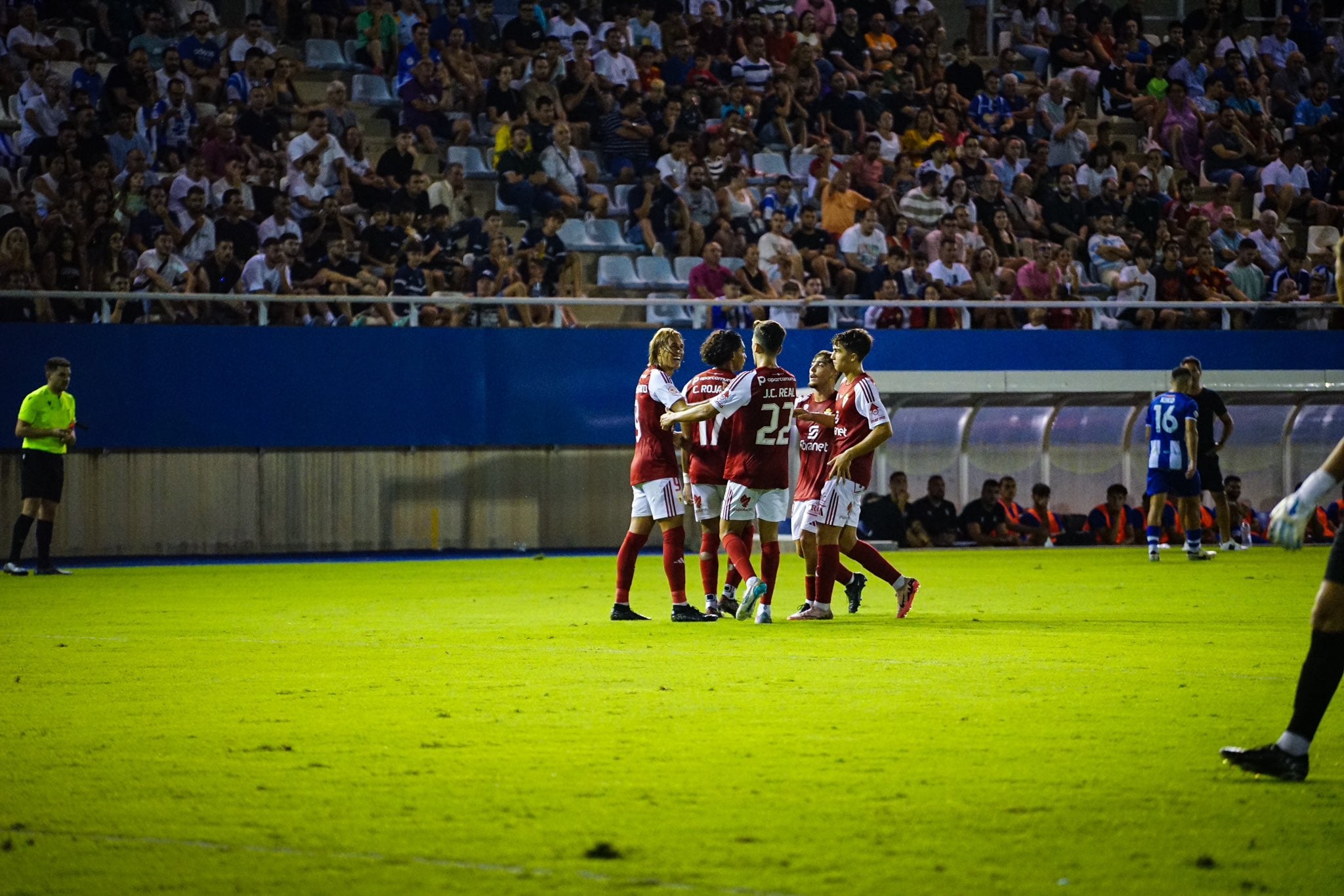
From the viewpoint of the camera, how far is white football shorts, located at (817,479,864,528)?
12.6m

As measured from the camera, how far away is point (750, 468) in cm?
1256

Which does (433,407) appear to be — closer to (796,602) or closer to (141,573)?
(141,573)

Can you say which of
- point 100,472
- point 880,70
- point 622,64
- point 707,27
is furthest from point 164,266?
point 880,70

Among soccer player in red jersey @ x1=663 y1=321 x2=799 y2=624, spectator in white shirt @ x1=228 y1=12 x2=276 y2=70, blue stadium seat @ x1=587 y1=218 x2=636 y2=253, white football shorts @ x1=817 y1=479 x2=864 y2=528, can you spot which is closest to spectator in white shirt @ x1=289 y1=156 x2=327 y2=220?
spectator in white shirt @ x1=228 y1=12 x2=276 y2=70

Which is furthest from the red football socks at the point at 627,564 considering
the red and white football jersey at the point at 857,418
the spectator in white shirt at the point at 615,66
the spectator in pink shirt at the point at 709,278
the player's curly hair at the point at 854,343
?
the spectator in white shirt at the point at 615,66

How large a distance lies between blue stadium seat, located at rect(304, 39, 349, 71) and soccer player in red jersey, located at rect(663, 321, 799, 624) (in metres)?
14.1

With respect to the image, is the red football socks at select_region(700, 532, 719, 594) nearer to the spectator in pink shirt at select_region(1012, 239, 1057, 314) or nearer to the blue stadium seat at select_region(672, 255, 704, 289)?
the blue stadium seat at select_region(672, 255, 704, 289)

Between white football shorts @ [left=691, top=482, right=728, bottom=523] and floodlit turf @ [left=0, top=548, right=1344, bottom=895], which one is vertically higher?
white football shorts @ [left=691, top=482, right=728, bottom=523]

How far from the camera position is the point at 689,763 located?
255 inches

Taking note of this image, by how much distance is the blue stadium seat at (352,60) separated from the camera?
989 inches

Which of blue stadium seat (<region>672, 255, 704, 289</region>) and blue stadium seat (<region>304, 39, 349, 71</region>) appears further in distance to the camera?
blue stadium seat (<region>304, 39, 349, 71</region>)

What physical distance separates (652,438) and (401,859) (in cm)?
836

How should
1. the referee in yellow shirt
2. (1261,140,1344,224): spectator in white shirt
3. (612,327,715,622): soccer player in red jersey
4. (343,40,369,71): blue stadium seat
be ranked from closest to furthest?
(612,327,715,622): soccer player in red jersey
the referee in yellow shirt
(343,40,369,71): blue stadium seat
(1261,140,1344,224): spectator in white shirt

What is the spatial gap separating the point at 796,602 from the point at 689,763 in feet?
28.3
